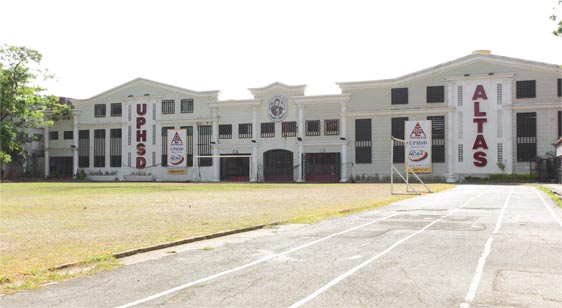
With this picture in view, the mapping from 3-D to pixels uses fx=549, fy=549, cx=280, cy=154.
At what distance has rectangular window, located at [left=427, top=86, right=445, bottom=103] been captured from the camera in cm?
5825

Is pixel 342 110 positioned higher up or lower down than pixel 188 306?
higher up

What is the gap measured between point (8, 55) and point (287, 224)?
6059 centimetres

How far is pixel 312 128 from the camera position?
2489 inches

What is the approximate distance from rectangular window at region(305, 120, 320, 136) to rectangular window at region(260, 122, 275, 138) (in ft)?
14.0

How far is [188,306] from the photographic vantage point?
7.07 meters

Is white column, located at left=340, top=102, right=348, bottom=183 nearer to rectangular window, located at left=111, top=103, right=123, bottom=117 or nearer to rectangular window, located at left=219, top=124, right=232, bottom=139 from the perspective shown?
rectangular window, located at left=219, top=124, right=232, bottom=139

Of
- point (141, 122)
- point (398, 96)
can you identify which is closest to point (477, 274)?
point (398, 96)

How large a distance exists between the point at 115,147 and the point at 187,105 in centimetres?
1164

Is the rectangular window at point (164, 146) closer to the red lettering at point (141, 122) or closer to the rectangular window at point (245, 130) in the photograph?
the red lettering at point (141, 122)

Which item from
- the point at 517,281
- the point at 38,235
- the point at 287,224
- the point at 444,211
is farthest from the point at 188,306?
→ the point at 444,211

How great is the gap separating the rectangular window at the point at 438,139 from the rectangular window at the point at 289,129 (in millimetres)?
15502

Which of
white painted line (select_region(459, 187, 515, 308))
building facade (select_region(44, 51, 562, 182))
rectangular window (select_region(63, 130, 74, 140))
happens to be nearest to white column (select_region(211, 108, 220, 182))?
building facade (select_region(44, 51, 562, 182))

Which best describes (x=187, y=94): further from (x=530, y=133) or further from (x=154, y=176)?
(x=530, y=133)

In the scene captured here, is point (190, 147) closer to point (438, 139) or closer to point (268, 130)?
point (268, 130)
